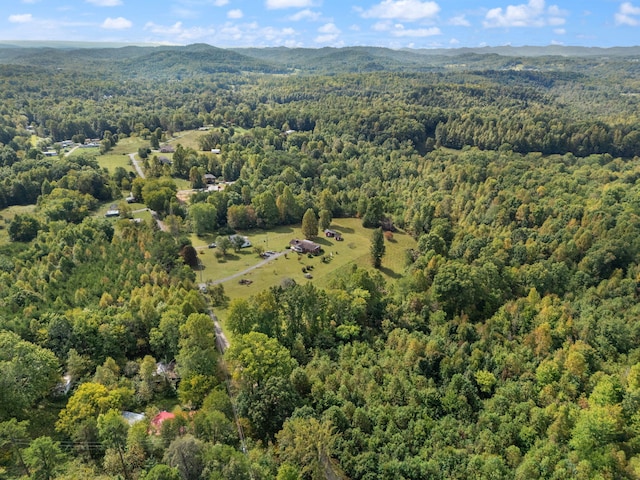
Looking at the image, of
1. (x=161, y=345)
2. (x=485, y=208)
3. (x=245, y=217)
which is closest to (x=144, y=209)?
(x=245, y=217)

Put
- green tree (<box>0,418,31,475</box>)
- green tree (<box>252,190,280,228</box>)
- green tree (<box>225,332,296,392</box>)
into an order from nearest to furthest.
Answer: green tree (<box>0,418,31,475</box>) → green tree (<box>225,332,296,392</box>) → green tree (<box>252,190,280,228</box>)

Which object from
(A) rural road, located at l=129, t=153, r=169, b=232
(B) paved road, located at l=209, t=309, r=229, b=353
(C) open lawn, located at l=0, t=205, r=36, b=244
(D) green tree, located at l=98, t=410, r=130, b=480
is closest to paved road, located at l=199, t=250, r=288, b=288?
(B) paved road, located at l=209, t=309, r=229, b=353

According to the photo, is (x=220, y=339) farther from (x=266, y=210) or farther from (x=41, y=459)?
(x=266, y=210)

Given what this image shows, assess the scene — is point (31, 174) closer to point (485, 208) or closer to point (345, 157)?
point (345, 157)

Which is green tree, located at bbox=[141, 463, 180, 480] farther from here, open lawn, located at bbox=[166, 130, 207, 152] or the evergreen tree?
open lawn, located at bbox=[166, 130, 207, 152]

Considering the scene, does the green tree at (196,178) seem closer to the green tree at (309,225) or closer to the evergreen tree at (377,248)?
the green tree at (309,225)

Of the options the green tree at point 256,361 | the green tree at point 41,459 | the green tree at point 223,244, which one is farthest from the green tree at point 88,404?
the green tree at point 223,244

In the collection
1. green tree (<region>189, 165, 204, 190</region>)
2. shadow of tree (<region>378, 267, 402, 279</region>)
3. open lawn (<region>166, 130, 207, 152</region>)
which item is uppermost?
open lawn (<region>166, 130, 207, 152</region>)
